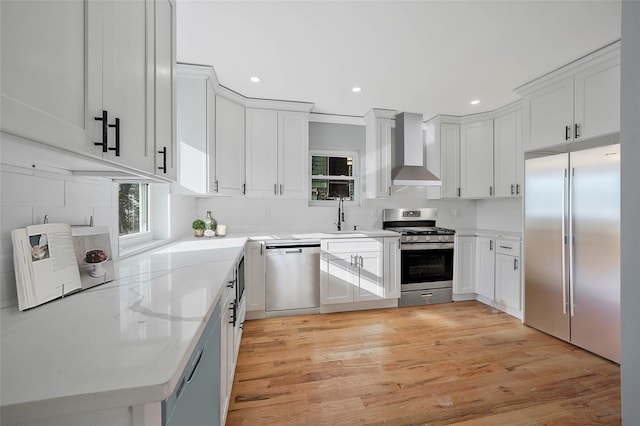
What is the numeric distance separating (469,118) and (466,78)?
1.23 meters

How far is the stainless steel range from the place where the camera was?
3.43m

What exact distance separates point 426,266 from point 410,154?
1550 millimetres

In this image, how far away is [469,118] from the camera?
375 cm

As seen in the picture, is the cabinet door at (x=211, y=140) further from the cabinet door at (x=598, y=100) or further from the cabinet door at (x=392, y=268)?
the cabinet door at (x=598, y=100)

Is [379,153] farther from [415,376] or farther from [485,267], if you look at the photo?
[415,376]

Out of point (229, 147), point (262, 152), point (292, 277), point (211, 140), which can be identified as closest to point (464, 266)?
point (292, 277)

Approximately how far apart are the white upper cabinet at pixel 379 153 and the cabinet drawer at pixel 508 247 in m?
1.51

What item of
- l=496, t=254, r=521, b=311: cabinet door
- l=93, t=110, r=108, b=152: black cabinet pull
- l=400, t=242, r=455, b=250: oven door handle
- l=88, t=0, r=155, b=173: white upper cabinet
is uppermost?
l=88, t=0, r=155, b=173: white upper cabinet

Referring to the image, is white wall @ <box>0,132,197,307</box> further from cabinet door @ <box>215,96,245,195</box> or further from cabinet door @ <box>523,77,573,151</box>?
cabinet door @ <box>523,77,573,151</box>

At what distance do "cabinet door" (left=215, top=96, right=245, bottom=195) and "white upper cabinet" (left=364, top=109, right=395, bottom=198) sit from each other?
1.70 metres

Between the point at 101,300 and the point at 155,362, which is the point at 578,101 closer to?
the point at 155,362

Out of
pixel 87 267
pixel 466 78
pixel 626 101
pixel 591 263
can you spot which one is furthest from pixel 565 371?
pixel 87 267

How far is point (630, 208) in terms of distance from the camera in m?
1.13

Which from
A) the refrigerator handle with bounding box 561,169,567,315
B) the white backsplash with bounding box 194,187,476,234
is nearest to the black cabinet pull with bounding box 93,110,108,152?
the white backsplash with bounding box 194,187,476,234
